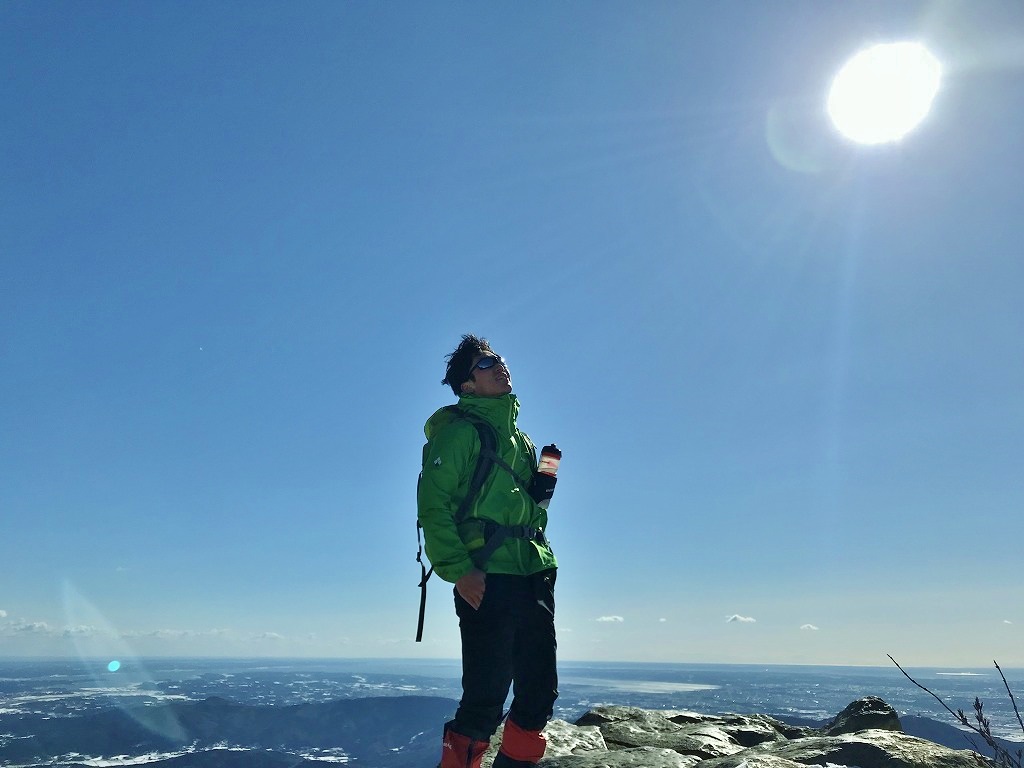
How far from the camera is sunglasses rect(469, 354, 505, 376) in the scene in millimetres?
5500

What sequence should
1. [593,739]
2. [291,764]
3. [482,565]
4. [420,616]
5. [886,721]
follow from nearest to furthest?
[482,565] → [420,616] → [593,739] → [886,721] → [291,764]

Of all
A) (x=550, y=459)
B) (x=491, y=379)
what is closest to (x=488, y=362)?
(x=491, y=379)

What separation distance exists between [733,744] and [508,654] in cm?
509

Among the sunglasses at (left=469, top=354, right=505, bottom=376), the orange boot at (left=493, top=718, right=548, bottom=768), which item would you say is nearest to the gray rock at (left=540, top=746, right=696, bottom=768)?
the orange boot at (left=493, top=718, right=548, bottom=768)

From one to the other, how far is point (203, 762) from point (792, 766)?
8907 inches

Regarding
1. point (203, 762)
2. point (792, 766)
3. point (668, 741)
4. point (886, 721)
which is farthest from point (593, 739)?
point (203, 762)

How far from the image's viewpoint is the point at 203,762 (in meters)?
176

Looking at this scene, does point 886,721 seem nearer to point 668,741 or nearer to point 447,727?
point 668,741

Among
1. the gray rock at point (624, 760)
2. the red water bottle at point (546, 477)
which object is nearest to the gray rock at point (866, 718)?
the gray rock at point (624, 760)

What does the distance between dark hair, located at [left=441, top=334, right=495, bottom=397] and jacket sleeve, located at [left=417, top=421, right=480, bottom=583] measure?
809mm

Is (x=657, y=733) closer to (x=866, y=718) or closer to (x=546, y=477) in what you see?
(x=866, y=718)

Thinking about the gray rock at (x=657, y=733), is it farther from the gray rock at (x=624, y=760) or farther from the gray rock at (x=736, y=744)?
the gray rock at (x=624, y=760)

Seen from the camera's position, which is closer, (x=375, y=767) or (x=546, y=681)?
(x=546, y=681)

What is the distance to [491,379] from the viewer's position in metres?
5.49
